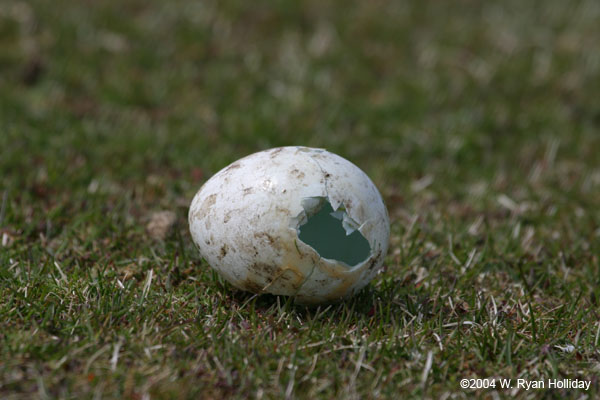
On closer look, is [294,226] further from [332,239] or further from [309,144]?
[309,144]

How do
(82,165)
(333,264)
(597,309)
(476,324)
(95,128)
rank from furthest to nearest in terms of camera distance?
(95,128) → (82,165) → (597,309) → (476,324) → (333,264)

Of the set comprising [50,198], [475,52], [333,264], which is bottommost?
[50,198]

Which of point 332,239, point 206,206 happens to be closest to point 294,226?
point 332,239

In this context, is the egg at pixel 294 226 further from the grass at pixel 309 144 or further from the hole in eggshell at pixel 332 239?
the grass at pixel 309 144

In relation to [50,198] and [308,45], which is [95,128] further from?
[308,45]

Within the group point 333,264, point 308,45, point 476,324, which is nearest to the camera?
point 333,264

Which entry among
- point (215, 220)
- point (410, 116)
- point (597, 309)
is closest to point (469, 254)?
point (597, 309)

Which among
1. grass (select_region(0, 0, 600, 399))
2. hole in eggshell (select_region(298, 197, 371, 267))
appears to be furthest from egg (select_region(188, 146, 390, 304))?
grass (select_region(0, 0, 600, 399))
